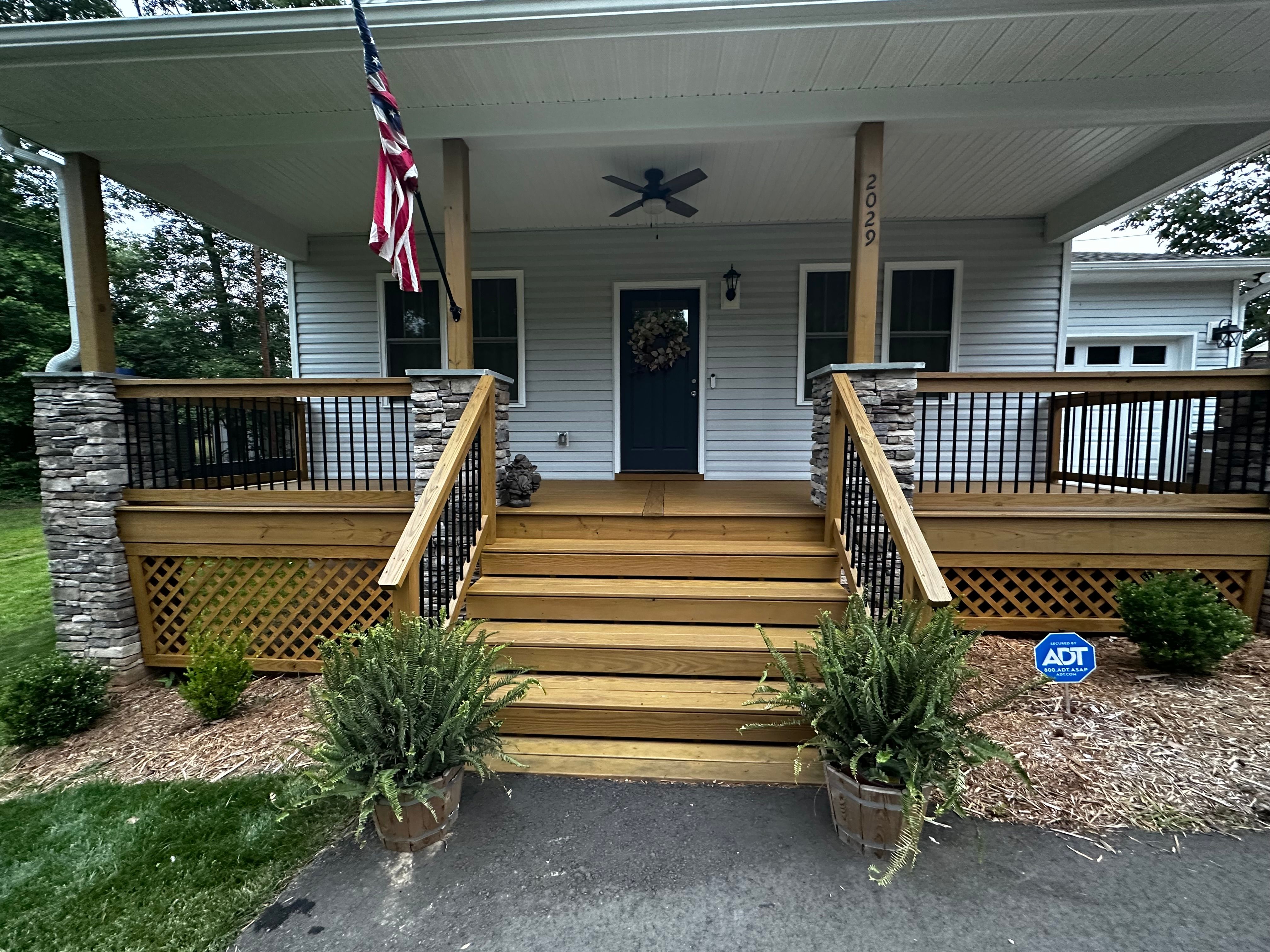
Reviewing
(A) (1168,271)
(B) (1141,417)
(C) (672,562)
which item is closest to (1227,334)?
(A) (1168,271)

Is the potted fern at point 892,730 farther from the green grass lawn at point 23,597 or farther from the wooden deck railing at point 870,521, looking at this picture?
the green grass lawn at point 23,597

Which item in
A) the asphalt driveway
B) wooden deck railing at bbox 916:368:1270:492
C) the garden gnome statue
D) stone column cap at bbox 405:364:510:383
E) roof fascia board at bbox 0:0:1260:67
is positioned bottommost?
the asphalt driveway

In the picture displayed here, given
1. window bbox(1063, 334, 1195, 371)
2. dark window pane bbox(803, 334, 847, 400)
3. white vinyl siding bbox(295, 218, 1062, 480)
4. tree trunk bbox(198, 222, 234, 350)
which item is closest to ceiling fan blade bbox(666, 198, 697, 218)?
white vinyl siding bbox(295, 218, 1062, 480)

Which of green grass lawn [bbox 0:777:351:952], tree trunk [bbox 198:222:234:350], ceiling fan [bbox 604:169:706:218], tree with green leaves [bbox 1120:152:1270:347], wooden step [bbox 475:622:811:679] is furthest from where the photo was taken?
tree trunk [bbox 198:222:234:350]

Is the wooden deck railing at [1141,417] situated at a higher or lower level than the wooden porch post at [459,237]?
lower

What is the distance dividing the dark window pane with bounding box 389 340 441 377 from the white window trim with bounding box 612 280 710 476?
187 centimetres

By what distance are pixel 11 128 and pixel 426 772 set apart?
15.7 ft

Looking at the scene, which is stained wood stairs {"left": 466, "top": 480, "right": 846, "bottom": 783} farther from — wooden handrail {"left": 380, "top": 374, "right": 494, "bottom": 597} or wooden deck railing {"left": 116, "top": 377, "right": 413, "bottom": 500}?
wooden deck railing {"left": 116, "top": 377, "right": 413, "bottom": 500}

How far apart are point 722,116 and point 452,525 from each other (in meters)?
2.97

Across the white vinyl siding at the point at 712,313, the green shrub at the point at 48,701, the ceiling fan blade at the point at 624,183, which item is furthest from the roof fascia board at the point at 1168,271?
the green shrub at the point at 48,701

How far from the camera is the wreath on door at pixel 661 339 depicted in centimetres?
573

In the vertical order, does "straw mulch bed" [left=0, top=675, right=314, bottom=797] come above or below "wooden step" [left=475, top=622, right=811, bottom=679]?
below

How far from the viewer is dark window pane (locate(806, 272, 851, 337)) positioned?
18.5 feet

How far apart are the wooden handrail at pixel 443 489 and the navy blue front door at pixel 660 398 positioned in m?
2.28
